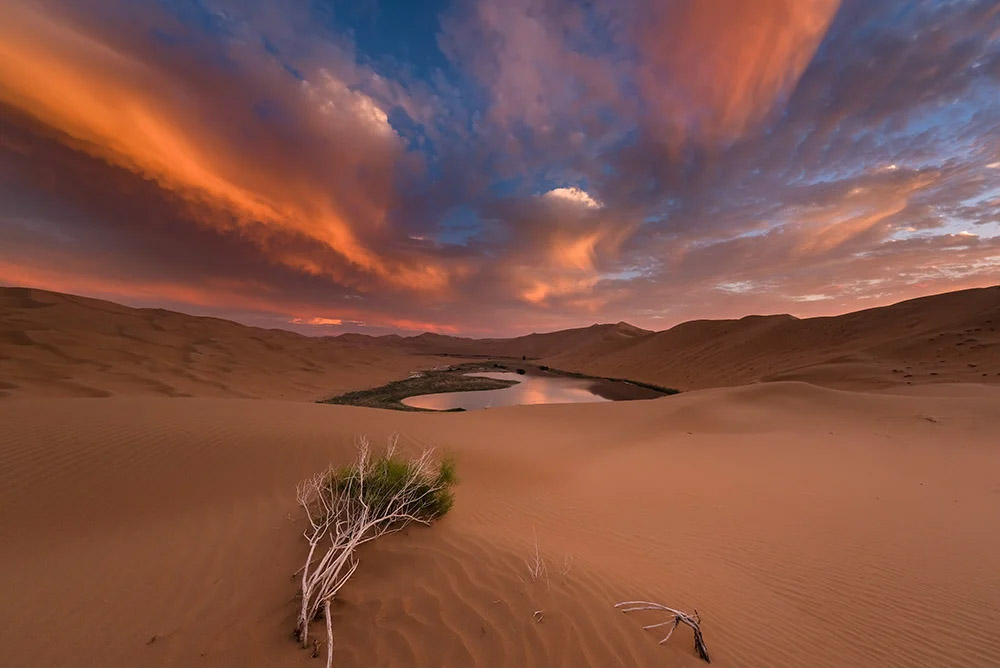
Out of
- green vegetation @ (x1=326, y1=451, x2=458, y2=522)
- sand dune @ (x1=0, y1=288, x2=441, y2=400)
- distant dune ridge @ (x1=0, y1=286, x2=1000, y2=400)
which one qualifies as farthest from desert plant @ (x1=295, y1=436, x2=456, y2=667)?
distant dune ridge @ (x1=0, y1=286, x2=1000, y2=400)

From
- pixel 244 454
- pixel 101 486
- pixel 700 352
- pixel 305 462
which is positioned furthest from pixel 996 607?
pixel 700 352

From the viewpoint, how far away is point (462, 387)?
29.1m

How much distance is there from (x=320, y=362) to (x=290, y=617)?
125ft

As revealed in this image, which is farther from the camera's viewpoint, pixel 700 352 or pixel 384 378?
pixel 700 352

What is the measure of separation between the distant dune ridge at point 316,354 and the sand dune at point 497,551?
42.3ft

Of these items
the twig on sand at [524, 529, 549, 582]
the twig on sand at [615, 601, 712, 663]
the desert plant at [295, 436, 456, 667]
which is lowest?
the twig on sand at [615, 601, 712, 663]

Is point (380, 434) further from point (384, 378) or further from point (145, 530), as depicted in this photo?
point (384, 378)

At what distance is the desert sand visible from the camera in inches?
102

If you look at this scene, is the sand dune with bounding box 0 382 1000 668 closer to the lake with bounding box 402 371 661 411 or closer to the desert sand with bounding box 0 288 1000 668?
the desert sand with bounding box 0 288 1000 668

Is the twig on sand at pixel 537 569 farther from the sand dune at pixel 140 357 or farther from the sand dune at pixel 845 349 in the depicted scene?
the sand dune at pixel 845 349

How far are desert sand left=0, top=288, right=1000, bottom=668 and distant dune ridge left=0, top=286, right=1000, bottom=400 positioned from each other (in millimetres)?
11170

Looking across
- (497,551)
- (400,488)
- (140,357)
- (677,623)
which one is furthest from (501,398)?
(677,623)

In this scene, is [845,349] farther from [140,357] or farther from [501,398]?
[140,357]

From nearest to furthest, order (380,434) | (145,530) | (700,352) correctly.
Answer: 1. (145,530)
2. (380,434)
3. (700,352)
